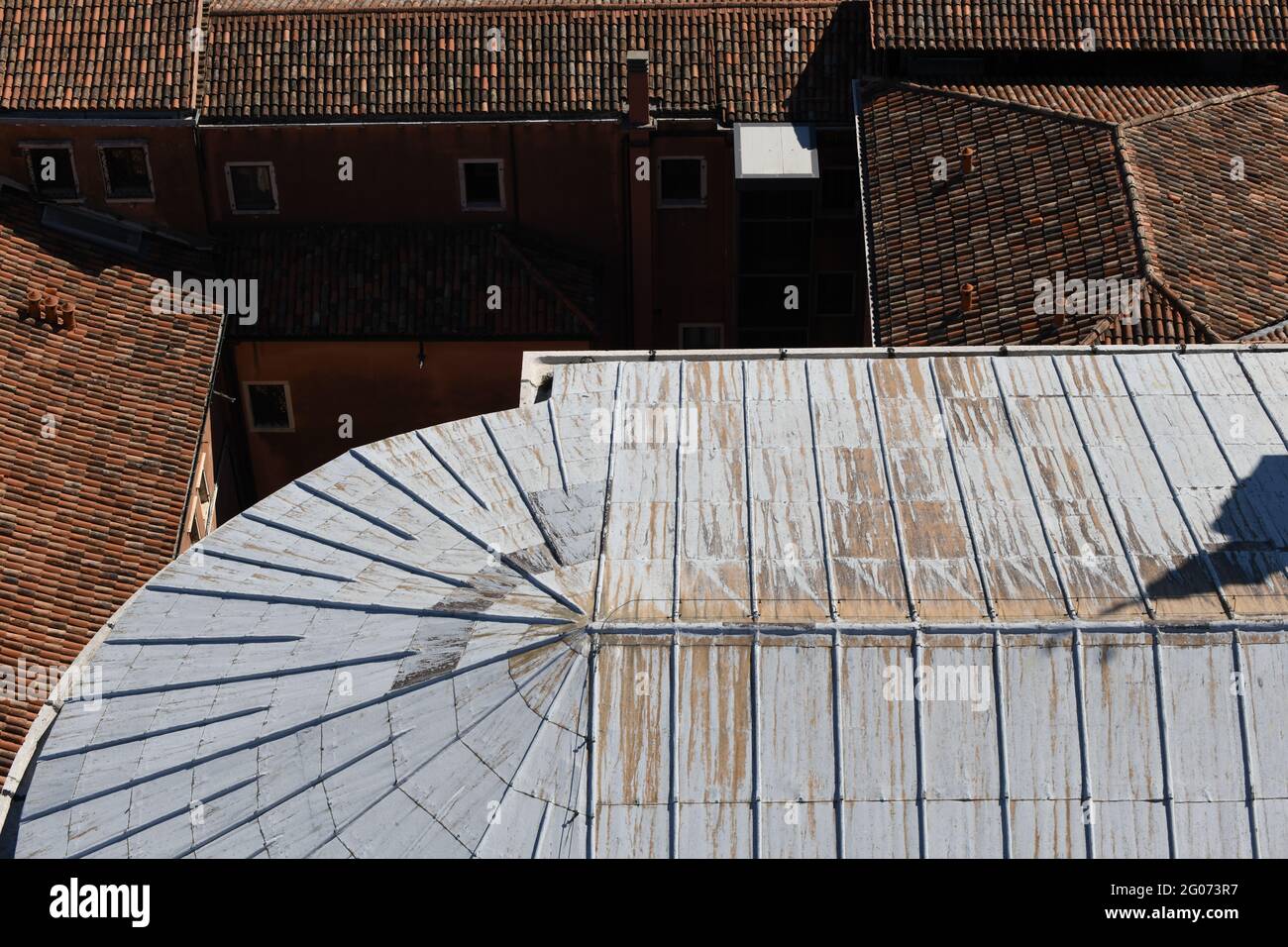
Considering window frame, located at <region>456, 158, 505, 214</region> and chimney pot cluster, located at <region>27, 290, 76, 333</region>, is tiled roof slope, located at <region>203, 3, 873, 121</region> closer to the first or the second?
window frame, located at <region>456, 158, 505, 214</region>

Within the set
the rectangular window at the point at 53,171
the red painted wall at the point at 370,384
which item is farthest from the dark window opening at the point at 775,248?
the rectangular window at the point at 53,171

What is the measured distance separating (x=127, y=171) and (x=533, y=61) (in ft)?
32.7

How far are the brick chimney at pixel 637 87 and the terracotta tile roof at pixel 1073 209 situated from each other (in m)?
5.13

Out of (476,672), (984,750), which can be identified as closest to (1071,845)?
(984,750)

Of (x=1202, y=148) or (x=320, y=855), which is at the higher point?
(x=1202, y=148)

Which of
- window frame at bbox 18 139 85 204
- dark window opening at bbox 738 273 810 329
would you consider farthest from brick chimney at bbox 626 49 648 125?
window frame at bbox 18 139 85 204

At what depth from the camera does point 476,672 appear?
21484mm

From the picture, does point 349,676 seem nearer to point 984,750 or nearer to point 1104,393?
point 984,750

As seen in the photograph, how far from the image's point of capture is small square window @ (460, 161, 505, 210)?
39.6 m

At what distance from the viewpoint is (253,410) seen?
132ft

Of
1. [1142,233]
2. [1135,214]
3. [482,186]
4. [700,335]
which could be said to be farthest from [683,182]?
[1142,233]

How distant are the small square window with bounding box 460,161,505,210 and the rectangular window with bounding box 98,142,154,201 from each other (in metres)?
7.42

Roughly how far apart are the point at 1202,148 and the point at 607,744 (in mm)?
21562
